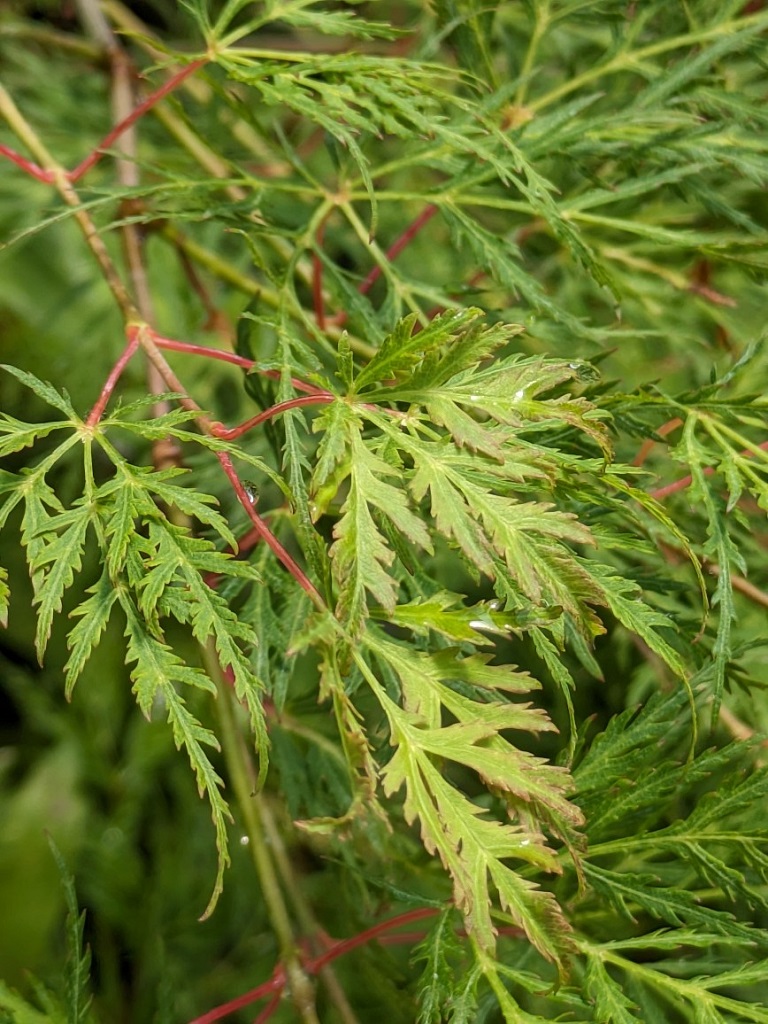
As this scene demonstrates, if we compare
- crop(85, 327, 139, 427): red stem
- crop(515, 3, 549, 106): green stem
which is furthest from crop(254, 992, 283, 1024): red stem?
crop(515, 3, 549, 106): green stem

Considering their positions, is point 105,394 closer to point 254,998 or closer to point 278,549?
point 278,549

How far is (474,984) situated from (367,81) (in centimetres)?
61

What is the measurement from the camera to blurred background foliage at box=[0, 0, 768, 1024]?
829 millimetres

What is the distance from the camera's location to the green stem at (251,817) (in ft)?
2.68

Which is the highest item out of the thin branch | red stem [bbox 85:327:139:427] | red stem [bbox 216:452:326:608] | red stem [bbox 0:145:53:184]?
red stem [bbox 0:145:53:184]

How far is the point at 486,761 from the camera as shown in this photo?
0.56 meters

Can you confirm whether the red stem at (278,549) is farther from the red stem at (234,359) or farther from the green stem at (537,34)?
the green stem at (537,34)

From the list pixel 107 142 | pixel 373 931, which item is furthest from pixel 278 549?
pixel 107 142

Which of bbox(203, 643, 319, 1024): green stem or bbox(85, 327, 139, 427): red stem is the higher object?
bbox(85, 327, 139, 427): red stem

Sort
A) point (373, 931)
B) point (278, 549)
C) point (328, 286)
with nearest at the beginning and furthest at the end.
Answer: point (278, 549) → point (373, 931) → point (328, 286)

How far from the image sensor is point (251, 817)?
33.9 inches

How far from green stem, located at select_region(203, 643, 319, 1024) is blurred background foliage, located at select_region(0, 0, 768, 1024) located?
0.03 meters

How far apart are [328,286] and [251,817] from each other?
1.53 feet

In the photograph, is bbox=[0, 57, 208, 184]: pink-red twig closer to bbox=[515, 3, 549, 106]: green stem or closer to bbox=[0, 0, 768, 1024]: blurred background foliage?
bbox=[0, 0, 768, 1024]: blurred background foliage
